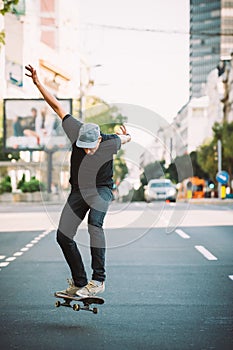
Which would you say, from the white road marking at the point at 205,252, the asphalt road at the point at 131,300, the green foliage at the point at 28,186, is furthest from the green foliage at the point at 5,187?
the white road marking at the point at 205,252

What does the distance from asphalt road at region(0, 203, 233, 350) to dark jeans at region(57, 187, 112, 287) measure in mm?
419

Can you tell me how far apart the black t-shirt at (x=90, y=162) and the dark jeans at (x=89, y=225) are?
0.25ft

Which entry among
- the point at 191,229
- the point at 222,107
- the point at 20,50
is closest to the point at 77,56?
the point at 222,107

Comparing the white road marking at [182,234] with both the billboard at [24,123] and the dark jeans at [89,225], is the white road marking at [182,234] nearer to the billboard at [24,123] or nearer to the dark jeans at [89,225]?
the dark jeans at [89,225]

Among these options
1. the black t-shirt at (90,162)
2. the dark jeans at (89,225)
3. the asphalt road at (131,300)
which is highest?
the black t-shirt at (90,162)

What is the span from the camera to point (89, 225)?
270 inches

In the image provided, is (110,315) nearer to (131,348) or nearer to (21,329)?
(21,329)

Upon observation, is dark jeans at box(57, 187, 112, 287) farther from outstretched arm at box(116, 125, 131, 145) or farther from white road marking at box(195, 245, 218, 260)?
white road marking at box(195, 245, 218, 260)

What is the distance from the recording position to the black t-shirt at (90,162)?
6719 mm

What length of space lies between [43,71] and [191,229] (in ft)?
251

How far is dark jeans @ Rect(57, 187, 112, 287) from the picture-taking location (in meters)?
6.83

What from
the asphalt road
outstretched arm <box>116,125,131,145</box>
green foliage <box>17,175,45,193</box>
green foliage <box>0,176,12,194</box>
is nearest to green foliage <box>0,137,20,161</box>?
green foliage <box>17,175,45,193</box>

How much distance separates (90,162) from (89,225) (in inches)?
21.8

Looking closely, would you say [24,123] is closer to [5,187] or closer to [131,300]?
[5,187]
